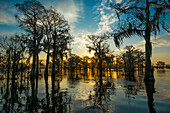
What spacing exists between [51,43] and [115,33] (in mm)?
17135

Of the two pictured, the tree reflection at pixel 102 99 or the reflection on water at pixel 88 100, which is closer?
the reflection on water at pixel 88 100

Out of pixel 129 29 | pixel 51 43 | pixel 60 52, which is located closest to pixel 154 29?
pixel 129 29

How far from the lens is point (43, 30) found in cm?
2059

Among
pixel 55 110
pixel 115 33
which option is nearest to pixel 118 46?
pixel 115 33

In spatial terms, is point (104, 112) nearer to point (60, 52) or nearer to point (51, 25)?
point (60, 52)

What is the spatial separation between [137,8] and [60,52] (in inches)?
717

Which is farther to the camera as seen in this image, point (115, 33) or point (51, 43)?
point (51, 43)

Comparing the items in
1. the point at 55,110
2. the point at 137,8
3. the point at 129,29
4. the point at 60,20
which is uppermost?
the point at 60,20

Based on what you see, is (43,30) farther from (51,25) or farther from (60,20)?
(60,20)

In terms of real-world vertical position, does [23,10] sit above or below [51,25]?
above

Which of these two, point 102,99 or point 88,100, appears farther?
point 102,99

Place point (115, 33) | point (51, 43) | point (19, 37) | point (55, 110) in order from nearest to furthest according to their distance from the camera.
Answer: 1. point (55, 110)
2. point (115, 33)
3. point (19, 37)
4. point (51, 43)

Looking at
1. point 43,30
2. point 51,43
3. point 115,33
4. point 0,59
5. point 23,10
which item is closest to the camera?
point 115,33

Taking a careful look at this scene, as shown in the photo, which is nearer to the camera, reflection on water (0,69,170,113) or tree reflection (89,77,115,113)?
reflection on water (0,69,170,113)
